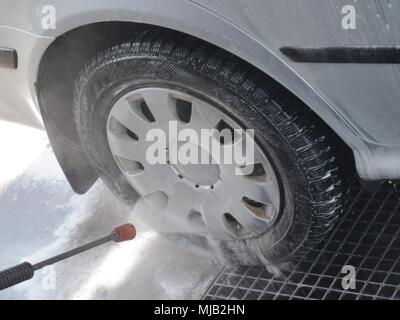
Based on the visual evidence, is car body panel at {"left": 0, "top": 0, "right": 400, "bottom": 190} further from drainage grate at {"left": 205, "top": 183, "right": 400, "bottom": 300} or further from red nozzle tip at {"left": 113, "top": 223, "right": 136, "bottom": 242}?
red nozzle tip at {"left": 113, "top": 223, "right": 136, "bottom": 242}

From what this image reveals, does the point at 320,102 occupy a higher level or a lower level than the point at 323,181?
higher

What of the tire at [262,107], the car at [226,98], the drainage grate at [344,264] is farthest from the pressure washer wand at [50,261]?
the tire at [262,107]

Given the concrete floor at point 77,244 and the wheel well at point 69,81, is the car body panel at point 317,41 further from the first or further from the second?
the concrete floor at point 77,244

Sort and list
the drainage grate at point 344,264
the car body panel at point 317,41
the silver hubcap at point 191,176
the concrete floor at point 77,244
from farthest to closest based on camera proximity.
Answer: the concrete floor at point 77,244
the drainage grate at point 344,264
the silver hubcap at point 191,176
the car body panel at point 317,41

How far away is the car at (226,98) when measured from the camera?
7.20 feet

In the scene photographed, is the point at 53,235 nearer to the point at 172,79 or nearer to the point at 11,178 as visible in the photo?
the point at 11,178

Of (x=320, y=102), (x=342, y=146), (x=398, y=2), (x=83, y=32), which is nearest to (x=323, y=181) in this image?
(x=342, y=146)

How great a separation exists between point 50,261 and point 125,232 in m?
0.33

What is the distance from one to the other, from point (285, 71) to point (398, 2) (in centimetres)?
39

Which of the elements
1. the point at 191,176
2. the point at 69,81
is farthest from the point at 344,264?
the point at 69,81

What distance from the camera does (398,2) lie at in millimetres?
2031

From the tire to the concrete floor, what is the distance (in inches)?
17.9

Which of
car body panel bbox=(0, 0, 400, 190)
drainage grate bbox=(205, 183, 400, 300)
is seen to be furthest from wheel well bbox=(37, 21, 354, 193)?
drainage grate bbox=(205, 183, 400, 300)

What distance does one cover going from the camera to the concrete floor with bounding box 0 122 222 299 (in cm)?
296
